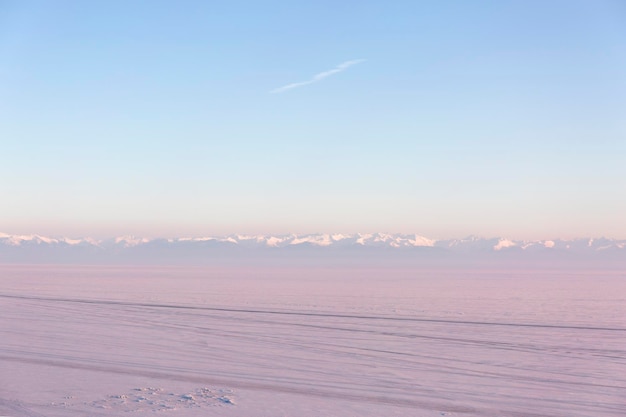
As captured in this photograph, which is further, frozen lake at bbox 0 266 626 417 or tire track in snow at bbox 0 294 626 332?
tire track in snow at bbox 0 294 626 332

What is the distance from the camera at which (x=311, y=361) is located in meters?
14.5

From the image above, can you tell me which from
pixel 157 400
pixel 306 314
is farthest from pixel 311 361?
pixel 306 314

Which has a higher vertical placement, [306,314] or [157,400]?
[306,314]

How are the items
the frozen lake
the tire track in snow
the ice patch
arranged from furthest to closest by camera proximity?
the tire track in snow → the frozen lake → the ice patch

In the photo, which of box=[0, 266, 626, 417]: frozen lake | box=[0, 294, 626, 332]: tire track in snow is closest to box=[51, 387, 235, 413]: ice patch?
box=[0, 266, 626, 417]: frozen lake

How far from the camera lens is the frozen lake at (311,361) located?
10.9 m

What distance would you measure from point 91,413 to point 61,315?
15.0 m

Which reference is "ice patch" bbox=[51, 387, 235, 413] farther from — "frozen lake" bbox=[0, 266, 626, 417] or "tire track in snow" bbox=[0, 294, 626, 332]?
"tire track in snow" bbox=[0, 294, 626, 332]

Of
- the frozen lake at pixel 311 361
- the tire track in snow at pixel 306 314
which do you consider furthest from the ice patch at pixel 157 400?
the tire track in snow at pixel 306 314

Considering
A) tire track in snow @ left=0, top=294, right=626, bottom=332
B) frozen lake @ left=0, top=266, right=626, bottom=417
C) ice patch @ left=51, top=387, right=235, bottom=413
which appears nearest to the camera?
ice patch @ left=51, top=387, right=235, bottom=413

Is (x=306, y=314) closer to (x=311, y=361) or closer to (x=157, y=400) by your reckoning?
(x=311, y=361)

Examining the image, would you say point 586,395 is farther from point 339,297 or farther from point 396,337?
point 339,297

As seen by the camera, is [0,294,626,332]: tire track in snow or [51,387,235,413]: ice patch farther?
[0,294,626,332]: tire track in snow

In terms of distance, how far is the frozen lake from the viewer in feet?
35.6
